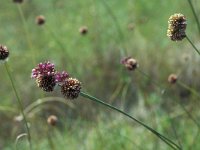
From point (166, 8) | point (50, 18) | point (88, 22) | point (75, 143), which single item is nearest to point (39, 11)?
point (50, 18)

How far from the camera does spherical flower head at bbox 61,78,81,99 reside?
1.69m

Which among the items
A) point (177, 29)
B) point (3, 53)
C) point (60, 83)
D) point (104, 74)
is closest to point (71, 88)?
point (60, 83)

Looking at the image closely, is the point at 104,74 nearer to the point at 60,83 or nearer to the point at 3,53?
the point at 3,53

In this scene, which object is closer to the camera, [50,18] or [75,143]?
[75,143]

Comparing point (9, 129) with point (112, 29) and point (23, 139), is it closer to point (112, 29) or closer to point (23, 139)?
point (23, 139)

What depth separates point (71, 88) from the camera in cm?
169

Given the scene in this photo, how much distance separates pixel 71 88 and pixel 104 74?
326 centimetres

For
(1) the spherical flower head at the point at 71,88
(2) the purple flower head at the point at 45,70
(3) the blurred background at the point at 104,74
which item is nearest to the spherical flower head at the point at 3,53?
(2) the purple flower head at the point at 45,70

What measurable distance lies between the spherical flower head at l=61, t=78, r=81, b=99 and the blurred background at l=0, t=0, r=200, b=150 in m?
1.59

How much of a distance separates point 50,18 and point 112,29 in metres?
0.82

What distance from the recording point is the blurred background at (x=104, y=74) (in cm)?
368

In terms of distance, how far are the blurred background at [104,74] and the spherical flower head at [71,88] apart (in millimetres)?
1588

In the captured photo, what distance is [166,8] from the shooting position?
582cm

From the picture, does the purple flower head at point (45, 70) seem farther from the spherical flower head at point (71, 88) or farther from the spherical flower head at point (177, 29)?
the spherical flower head at point (177, 29)
